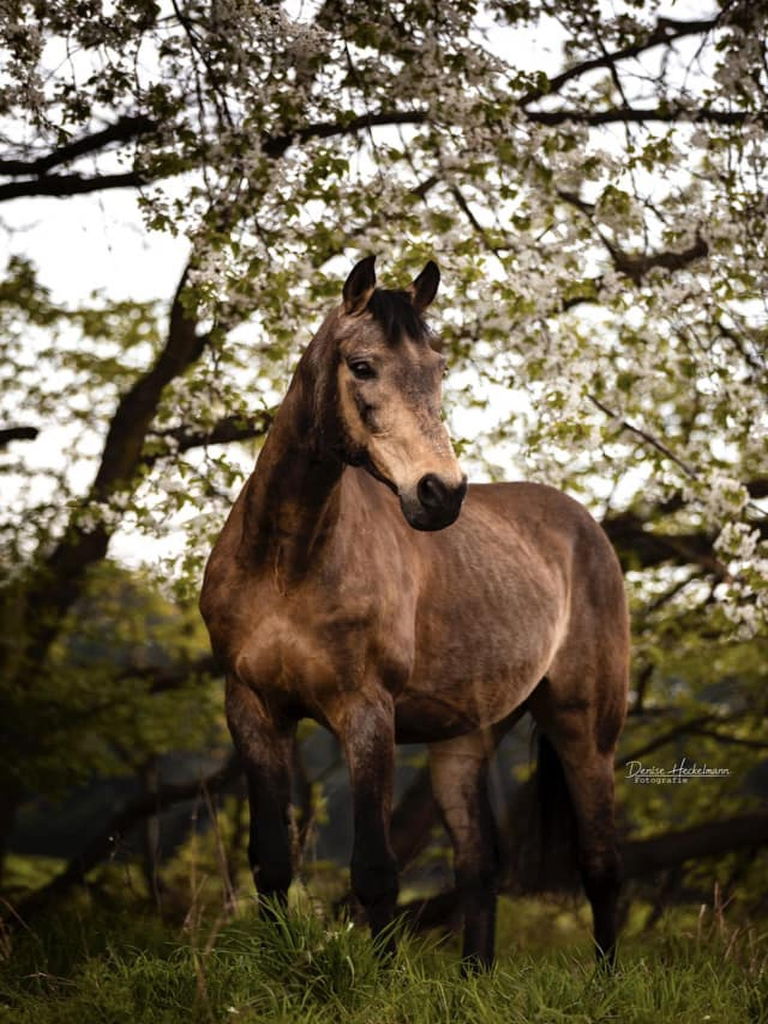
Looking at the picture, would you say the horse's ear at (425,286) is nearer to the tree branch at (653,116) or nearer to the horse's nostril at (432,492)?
the horse's nostril at (432,492)

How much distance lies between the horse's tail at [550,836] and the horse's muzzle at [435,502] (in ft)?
9.94

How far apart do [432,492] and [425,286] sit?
105 cm

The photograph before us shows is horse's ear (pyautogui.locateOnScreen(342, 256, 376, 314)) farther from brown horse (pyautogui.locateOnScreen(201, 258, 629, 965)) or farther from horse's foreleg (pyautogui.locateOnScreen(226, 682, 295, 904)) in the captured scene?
Answer: horse's foreleg (pyautogui.locateOnScreen(226, 682, 295, 904))

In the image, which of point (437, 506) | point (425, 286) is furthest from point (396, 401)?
point (425, 286)

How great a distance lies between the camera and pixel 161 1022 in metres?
3.87

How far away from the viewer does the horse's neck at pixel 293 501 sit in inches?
189

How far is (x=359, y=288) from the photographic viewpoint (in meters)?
4.57

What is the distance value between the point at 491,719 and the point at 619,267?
391 cm

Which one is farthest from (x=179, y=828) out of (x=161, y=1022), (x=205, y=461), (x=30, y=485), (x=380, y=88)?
(x=161, y=1022)

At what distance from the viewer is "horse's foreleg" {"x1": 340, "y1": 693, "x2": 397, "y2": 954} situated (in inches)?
184

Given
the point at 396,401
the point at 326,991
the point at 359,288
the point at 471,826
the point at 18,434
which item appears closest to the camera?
the point at 326,991

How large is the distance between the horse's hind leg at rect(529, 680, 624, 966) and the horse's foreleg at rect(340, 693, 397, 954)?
196cm

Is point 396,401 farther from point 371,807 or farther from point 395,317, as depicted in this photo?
point 371,807

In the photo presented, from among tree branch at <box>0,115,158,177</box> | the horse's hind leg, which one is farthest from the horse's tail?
tree branch at <box>0,115,158,177</box>
